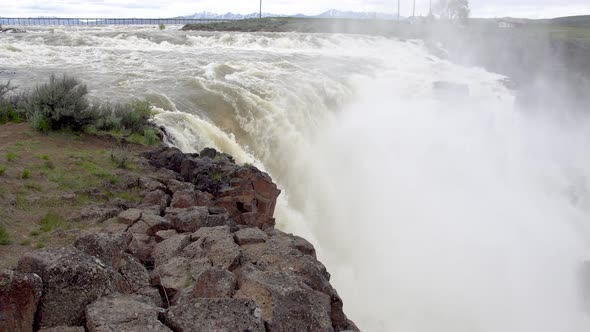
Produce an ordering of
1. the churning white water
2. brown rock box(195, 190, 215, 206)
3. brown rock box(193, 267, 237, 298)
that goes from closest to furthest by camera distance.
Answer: brown rock box(193, 267, 237, 298), brown rock box(195, 190, 215, 206), the churning white water

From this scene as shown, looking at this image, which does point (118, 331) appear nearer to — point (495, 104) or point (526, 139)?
point (526, 139)

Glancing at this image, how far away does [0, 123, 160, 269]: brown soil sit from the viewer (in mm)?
5594

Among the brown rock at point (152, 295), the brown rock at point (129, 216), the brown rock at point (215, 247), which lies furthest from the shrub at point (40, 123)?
the brown rock at point (152, 295)

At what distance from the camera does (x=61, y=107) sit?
9.44 meters

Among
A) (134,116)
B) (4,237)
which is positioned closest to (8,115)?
(134,116)

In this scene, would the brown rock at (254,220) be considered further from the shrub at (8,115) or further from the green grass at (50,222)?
the shrub at (8,115)

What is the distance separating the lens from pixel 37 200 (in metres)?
6.46

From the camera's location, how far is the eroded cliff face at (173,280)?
12.0 ft

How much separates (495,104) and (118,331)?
20978mm

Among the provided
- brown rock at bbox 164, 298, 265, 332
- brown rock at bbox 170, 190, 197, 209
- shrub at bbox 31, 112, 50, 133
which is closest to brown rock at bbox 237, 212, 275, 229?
brown rock at bbox 170, 190, 197, 209

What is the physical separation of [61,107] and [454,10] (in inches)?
2336

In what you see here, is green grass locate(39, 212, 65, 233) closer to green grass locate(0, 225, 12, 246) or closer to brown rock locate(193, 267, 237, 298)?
green grass locate(0, 225, 12, 246)

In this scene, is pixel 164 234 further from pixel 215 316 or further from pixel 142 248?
pixel 215 316

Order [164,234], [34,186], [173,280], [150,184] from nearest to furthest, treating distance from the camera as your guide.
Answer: [173,280]
[164,234]
[34,186]
[150,184]
